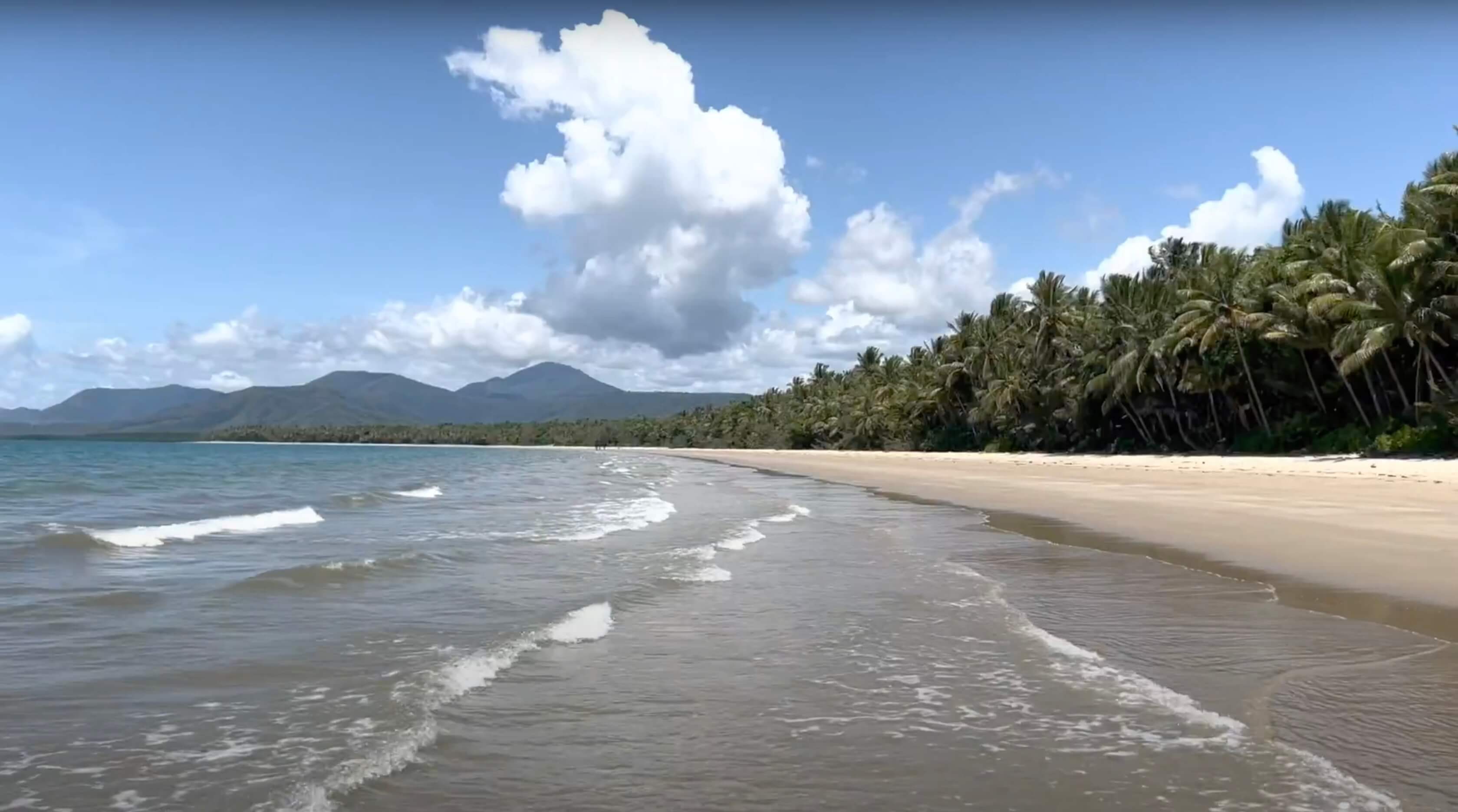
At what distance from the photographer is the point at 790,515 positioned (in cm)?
2427

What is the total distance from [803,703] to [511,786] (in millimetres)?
2319

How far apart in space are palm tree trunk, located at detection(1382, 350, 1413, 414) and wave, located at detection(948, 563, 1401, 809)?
1369 inches

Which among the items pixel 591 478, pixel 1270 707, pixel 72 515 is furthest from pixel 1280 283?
pixel 72 515

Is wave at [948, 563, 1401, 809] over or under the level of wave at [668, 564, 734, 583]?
over

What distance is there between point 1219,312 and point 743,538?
35188mm

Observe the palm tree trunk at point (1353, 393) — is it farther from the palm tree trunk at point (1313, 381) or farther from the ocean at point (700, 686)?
the ocean at point (700, 686)

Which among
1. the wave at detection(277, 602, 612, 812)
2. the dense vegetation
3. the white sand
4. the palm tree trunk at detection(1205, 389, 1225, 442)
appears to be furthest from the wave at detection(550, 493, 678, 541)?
the palm tree trunk at detection(1205, 389, 1225, 442)

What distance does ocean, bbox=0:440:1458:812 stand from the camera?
5.22m

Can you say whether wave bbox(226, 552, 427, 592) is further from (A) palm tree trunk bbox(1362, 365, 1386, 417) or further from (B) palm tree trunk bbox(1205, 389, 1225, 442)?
(B) palm tree trunk bbox(1205, 389, 1225, 442)

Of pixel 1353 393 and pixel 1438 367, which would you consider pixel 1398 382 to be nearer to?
pixel 1353 393

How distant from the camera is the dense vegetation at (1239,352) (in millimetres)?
34375

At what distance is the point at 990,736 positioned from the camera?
600cm

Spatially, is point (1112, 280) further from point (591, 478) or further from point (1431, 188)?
point (591, 478)

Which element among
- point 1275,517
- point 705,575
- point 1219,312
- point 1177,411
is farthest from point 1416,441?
point 705,575
